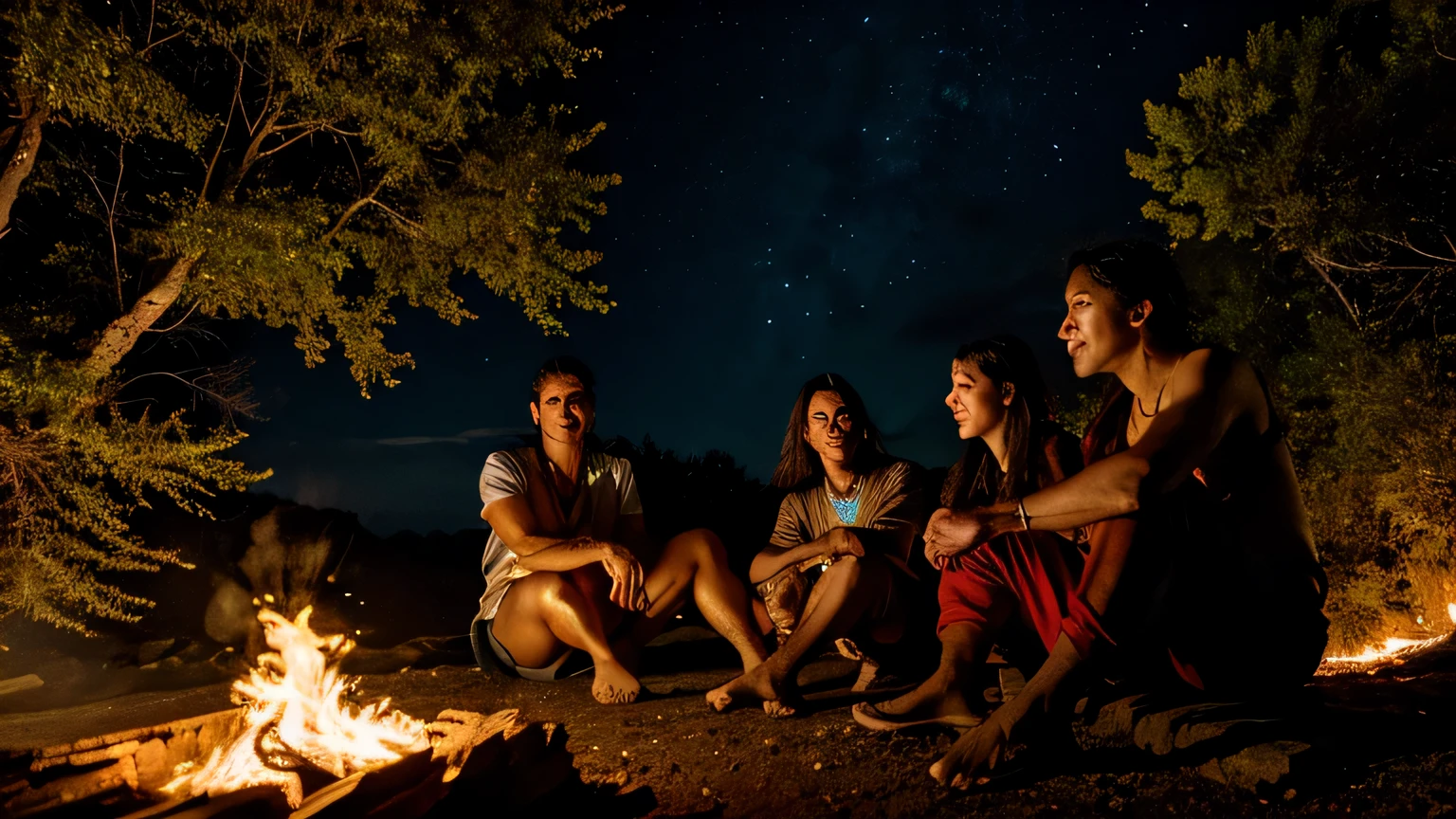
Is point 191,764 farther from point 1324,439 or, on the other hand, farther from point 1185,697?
point 1324,439

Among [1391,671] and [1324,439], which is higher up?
[1324,439]

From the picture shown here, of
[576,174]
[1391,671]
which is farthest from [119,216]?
[1391,671]

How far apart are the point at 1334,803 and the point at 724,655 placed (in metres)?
4.76

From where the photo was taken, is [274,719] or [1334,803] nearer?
[1334,803]

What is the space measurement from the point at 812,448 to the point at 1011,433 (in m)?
1.28

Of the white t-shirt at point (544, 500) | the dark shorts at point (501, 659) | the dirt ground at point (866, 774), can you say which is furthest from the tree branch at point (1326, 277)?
the dark shorts at point (501, 659)

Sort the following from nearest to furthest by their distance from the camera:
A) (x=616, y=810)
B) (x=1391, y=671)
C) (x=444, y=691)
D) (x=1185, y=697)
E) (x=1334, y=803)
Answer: (x=1334, y=803)
(x=1185, y=697)
(x=616, y=810)
(x=1391, y=671)
(x=444, y=691)

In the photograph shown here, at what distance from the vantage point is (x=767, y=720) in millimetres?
3588

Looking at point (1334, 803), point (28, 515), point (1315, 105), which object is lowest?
point (1334, 803)

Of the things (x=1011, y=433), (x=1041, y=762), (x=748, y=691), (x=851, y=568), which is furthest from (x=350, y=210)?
(x=1041, y=762)

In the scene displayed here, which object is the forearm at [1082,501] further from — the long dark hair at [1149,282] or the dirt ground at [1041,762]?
the dirt ground at [1041,762]

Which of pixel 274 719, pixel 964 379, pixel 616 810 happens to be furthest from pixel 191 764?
pixel 964 379

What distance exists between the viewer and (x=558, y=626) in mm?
4137

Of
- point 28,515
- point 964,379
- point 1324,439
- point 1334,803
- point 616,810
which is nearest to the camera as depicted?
point 1334,803
